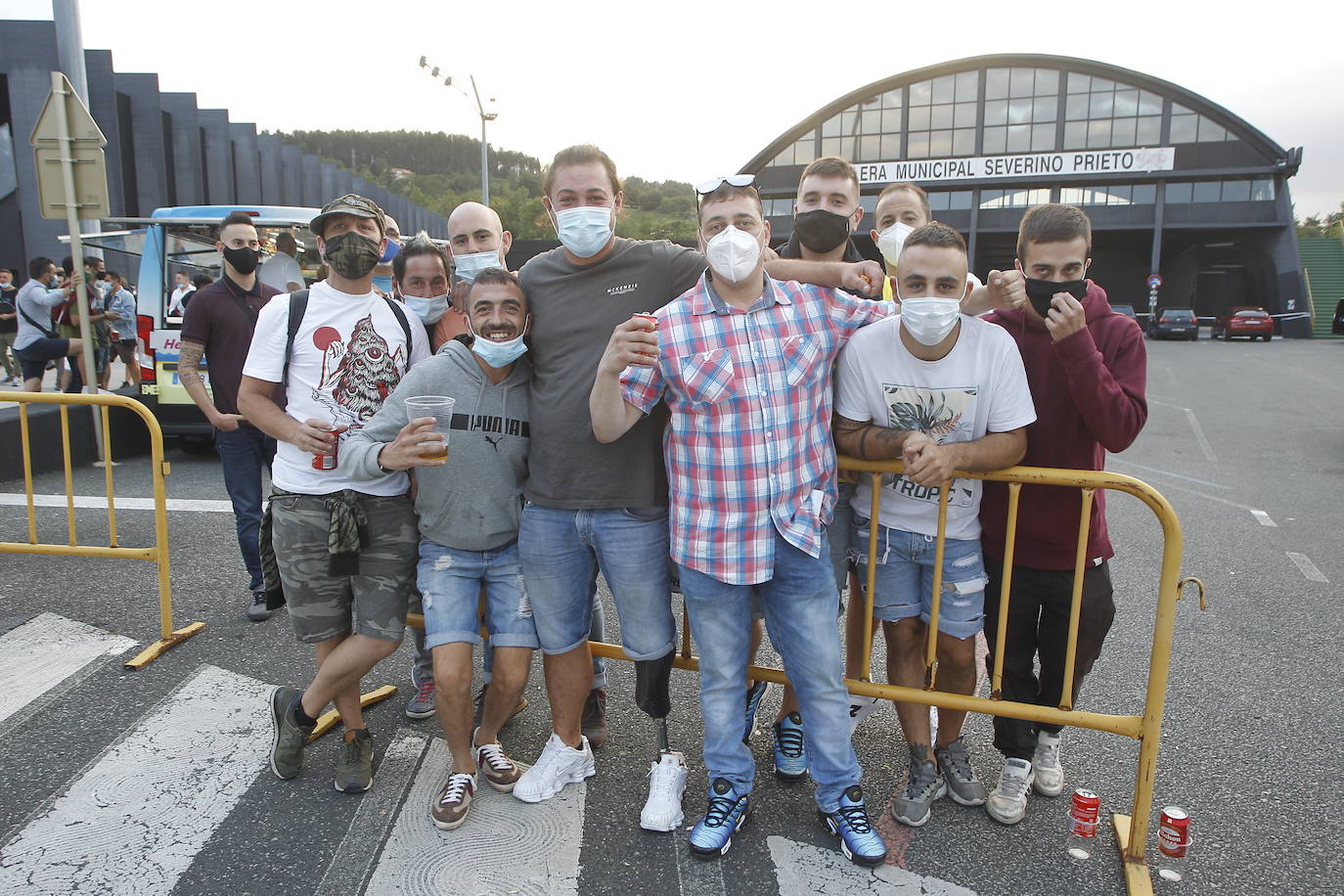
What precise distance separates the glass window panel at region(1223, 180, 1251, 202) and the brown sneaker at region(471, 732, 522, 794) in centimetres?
4882

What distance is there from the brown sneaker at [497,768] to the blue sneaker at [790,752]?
0.98 m

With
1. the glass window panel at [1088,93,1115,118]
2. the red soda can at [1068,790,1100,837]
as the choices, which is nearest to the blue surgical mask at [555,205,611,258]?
the red soda can at [1068,790,1100,837]

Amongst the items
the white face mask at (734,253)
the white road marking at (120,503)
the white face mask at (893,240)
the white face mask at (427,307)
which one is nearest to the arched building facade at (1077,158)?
the white road marking at (120,503)

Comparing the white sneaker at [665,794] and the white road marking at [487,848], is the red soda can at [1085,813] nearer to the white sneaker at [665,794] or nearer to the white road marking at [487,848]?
the white sneaker at [665,794]

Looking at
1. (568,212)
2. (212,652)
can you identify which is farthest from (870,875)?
(212,652)

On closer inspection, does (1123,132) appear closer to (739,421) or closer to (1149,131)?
(1149,131)

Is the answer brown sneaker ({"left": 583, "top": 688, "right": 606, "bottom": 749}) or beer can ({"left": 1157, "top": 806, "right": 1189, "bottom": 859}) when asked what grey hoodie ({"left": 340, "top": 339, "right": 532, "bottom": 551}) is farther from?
beer can ({"left": 1157, "top": 806, "right": 1189, "bottom": 859})

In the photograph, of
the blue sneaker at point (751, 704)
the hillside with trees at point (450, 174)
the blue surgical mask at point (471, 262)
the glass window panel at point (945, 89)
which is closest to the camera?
the blue sneaker at point (751, 704)

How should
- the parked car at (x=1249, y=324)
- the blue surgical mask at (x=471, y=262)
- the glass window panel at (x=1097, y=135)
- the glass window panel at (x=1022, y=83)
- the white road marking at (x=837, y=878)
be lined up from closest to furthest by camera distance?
the white road marking at (x=837, y=878) → the blue surgical mask at (x=471, y=262) → the parked car at (x=1249, y=324) → the glass window panel at (x=1097, y=135) → the glass window panel at (x=1022, y=83)

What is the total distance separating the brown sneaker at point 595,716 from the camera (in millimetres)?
3565

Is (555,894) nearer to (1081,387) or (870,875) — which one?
(870,875)

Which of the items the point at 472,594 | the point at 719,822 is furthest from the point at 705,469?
the point at 719,822

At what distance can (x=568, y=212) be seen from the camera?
117 inches

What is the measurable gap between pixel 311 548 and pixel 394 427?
22.0 inches
